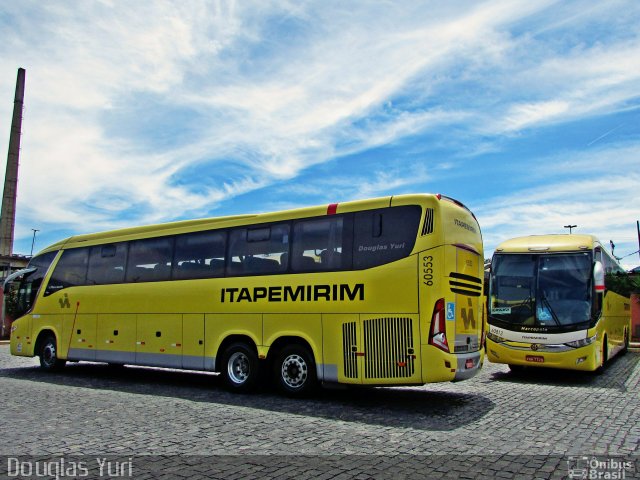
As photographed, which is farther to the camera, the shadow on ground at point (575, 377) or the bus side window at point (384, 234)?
the shadow on ground at point (575, 377)

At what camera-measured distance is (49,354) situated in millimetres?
14781

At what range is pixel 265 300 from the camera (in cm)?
1017

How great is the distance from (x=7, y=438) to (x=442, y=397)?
679cm

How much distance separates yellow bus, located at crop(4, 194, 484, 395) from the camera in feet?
28.0

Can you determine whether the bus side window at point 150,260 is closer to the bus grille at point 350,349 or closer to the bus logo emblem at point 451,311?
the bus grille at point 350,349

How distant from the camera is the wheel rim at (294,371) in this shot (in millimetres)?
9617

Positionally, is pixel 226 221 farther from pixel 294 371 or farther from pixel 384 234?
pixel 384 234

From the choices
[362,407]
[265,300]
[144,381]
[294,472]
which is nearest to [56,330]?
[144,381]

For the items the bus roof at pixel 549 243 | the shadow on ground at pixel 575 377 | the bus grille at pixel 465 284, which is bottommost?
the shadow on ground at pixel 575 377

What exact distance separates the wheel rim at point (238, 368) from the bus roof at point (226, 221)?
102 inches

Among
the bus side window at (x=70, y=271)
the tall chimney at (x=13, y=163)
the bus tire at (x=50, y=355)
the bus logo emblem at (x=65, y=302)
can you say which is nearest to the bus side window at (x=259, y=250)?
the bus side window at (x=70, y=271)

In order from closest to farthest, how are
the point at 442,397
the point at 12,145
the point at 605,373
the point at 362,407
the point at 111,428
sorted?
the point at 111,428, the point at 362,407, the point at 442,397, the point at 605,373, the point at 12,145

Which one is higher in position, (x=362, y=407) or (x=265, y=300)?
(x=265, y=300)

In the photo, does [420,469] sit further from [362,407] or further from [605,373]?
[605,373]
